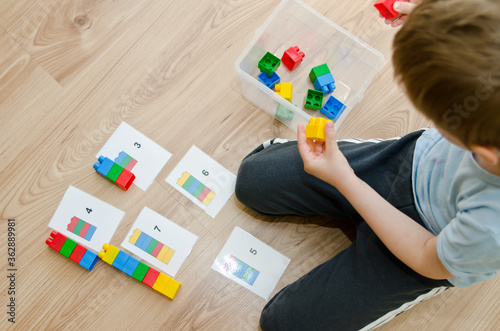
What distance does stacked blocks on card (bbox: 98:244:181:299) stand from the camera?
0.94m

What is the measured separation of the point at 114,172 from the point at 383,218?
0.66 m

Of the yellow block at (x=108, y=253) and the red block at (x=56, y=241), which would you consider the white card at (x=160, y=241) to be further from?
the red block at (x=56, y=241)

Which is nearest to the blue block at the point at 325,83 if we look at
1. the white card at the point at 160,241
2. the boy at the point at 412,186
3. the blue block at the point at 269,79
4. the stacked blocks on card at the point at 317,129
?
the blue block at the point at 269,79

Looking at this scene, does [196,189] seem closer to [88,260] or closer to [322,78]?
[88,260]

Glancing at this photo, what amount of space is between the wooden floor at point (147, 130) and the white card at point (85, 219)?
2cm

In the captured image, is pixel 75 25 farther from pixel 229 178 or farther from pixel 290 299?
pixel 290 299

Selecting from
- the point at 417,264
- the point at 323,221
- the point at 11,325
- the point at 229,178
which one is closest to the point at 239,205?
the point at 229,178

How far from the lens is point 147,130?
3.44ft

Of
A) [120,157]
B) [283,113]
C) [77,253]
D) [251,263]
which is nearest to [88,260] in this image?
[77,253]

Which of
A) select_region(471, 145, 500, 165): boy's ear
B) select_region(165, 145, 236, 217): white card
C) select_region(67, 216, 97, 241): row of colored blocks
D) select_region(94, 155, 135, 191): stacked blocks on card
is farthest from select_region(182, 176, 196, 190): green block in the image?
select_region(471, 145, 500, 165): boy's ear

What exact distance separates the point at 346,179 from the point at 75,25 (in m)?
0.89

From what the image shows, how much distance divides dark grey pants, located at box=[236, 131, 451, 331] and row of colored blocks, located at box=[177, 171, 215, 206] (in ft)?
0.47

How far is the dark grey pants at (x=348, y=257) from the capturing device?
75 cm

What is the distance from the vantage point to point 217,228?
100cm
